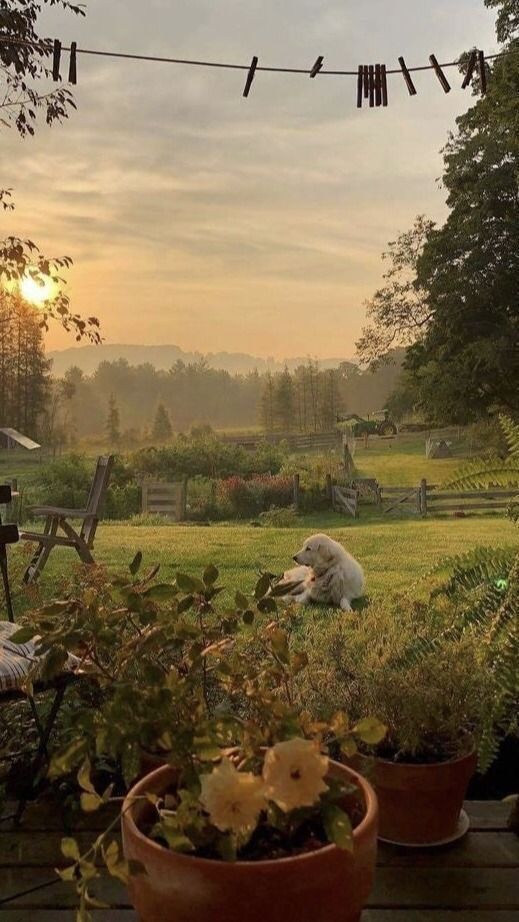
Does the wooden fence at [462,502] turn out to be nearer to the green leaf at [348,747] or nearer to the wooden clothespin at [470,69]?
the wooden clothespin at [470,69]

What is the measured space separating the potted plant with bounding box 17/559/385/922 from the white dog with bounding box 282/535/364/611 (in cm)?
149

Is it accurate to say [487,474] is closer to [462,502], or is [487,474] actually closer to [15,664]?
[15,664]

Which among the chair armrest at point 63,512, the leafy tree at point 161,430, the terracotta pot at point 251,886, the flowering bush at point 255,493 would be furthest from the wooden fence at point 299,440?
the terracotta pot at point 251,886

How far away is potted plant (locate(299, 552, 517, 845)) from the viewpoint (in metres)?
1.47

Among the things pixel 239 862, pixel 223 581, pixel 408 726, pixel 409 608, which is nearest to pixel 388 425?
pixel 409 608

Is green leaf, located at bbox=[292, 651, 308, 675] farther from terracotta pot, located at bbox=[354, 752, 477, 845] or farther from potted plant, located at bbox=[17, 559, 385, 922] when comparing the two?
terracotta pot, located at bbox=[354, 752, 477, 845]

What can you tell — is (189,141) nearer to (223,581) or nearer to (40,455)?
(40,455)

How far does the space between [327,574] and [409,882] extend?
1.41 m

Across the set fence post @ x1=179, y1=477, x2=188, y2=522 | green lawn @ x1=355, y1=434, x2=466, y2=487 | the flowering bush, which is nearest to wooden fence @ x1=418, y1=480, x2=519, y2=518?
green lawn @ x1=355, y1=434, x2=466, y2=487

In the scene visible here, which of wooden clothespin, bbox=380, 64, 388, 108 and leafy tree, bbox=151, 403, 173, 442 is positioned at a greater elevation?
wooden clothespin, bbox=380, 64, 388, 108

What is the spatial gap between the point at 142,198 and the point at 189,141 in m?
0.22

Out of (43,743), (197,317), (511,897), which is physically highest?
(197,317)

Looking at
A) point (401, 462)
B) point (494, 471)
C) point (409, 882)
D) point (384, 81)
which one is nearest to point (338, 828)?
point (409, 882)

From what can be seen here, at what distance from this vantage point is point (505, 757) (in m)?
1.88
